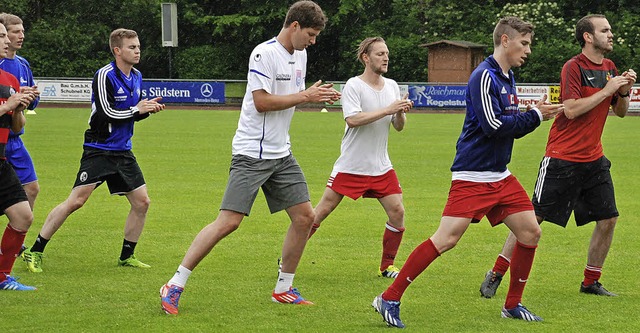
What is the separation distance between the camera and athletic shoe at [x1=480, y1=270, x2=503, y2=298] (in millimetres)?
8000

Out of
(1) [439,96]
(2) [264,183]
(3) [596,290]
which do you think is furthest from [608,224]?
(1) [439,96]

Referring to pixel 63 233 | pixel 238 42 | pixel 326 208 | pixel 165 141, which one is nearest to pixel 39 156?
pixel 165 141

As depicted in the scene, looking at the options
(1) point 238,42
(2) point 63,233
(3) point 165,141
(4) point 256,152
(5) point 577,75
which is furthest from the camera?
(1) point 238,42

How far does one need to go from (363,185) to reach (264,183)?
1673mm

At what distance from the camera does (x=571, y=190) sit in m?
8.07

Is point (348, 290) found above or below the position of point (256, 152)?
below

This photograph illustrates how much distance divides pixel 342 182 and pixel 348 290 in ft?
3.83

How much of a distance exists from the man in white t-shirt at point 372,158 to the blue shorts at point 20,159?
286 centimetres

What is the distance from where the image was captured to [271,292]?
26.7 ft

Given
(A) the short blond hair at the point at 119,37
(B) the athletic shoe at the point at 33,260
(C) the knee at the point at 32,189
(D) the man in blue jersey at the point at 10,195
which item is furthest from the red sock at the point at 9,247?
(A) the short blond hair at the point at 119,37

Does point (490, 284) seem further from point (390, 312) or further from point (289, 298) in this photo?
point (289, 298)

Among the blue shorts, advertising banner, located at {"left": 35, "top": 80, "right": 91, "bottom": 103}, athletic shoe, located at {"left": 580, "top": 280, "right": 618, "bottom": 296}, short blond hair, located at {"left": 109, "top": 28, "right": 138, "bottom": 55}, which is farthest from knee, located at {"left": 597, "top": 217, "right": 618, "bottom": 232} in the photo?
Answer: advertising banner, located at {"left": 35, "top": 80, "right": 91, "bottom": 103}

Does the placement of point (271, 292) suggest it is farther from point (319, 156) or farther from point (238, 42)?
point (238, 42)

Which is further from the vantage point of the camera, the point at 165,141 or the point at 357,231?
the point at 165,141
